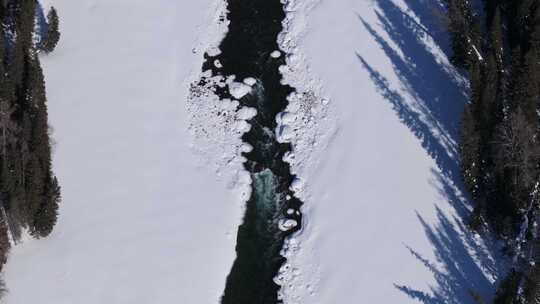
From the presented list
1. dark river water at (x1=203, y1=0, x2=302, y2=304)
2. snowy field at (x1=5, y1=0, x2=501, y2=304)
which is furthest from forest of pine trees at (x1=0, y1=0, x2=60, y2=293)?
dark river water at (x1=203, y1=0, x2=302, y2=304)

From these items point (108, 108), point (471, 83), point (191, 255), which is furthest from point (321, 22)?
point (191, 255)

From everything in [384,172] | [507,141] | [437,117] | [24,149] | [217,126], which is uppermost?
[217,126]

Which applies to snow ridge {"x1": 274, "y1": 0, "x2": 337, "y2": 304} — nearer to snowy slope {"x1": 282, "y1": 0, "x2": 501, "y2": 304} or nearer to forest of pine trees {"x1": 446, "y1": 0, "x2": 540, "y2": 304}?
snowy slope {"x1": 282, "y1": 0, "x2": 501, "y2": 304}

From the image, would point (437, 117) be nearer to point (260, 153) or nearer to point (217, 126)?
point (260, 153)

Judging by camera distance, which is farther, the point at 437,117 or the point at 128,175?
the point at 437,117

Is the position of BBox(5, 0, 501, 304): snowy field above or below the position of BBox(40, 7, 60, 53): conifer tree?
below

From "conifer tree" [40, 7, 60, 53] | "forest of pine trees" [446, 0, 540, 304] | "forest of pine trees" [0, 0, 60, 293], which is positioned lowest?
"forest of pine trees" [446, 0, 540, 304]

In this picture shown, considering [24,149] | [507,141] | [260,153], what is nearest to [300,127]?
[260,153]
